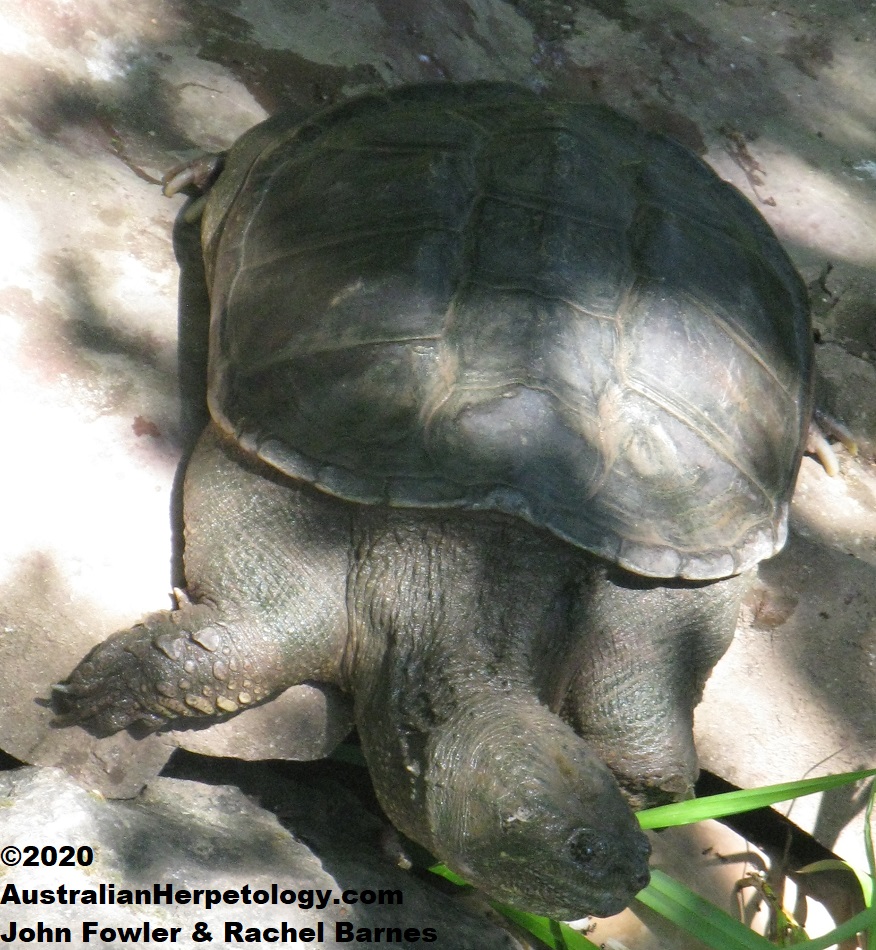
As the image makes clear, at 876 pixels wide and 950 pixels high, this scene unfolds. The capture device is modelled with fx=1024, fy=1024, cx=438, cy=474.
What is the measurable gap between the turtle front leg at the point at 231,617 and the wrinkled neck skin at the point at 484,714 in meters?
0.10

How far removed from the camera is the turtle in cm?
271

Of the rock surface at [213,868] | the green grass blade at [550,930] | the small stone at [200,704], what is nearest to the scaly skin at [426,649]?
the small stone at [200,704]

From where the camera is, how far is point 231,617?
9.22 feet

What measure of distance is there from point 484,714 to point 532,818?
33 cm

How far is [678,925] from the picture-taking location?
9.30 ft

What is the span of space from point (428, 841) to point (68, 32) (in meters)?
3.29

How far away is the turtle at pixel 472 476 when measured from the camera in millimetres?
2715

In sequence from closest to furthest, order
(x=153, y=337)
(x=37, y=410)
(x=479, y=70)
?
(x=37, y=410) → (x=153, y=337) → (x=479, y=70)

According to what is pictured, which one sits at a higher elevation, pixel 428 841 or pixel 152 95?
pixel 152 95

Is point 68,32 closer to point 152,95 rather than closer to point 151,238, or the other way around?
point 152,95

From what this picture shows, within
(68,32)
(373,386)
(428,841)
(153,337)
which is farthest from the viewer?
(68,32)

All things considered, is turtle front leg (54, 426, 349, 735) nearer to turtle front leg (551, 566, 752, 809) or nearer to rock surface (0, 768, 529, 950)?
rock surface (0, 768, 529, 950)

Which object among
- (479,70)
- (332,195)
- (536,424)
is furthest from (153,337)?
(479,70)

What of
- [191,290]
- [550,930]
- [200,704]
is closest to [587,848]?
[550,930]
